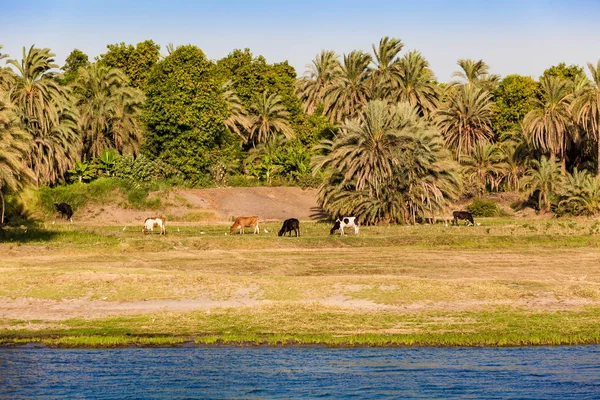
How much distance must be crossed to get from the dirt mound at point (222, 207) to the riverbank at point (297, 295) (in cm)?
2072

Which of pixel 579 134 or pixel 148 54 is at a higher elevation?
pixel 148 54

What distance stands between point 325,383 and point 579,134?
5932 centimetres

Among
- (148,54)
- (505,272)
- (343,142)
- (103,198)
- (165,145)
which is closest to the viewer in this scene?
(505,272)

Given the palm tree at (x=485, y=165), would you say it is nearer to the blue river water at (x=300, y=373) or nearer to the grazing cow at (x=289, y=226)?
the grazing cow at (x=289, y=226)

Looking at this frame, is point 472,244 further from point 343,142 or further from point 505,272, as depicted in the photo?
point 343,142

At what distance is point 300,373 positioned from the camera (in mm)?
21188

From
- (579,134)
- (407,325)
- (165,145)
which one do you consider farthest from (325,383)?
(579,134)

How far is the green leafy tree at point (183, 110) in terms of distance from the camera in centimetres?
7156

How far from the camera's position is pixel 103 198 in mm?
67000

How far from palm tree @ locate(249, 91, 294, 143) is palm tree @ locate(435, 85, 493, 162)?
54.9 ft

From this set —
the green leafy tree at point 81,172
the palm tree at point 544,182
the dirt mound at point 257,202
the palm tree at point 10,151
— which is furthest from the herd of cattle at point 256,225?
the palm tree at point 544,182

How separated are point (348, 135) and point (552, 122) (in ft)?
69.2

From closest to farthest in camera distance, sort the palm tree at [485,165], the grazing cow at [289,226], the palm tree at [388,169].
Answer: the grazing cow at [289,226]
the palm tree at [388,169]
the palm tree at [485,165]

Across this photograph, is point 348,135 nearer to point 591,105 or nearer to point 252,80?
point 591,105
